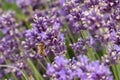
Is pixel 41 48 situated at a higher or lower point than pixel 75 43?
higher

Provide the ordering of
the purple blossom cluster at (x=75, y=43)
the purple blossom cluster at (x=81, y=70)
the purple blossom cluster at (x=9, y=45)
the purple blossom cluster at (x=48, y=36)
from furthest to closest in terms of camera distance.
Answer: the purple blossom cluster at (x=9, y=45) → the purple blossom cluster at (x=48, y=36) → the purple blossom cluster at (x=75, y=43) → the purple blossom cluster at (x=81, y=70)

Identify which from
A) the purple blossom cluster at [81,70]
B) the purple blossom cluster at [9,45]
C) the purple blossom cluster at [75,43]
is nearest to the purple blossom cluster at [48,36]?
the purple blossom cluster at [75,43]

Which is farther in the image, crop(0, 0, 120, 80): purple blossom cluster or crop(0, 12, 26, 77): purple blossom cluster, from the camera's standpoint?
crop(0, 12, 26, 77): purple blossom cluster

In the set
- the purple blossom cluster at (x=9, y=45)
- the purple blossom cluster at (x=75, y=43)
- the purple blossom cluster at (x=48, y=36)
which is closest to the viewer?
the purple blossom cluster at (x=75, y=43)

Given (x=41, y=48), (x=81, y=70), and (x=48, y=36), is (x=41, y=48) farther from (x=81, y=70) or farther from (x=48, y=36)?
(x=81, y=70)

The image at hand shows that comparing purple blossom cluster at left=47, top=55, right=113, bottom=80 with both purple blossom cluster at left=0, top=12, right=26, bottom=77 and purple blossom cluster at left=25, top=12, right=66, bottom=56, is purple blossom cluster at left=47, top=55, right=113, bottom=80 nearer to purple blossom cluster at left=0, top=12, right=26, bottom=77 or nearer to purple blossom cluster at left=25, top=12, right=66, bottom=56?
purple blossom cluster at left=25, top=12, right=66, bottom=56

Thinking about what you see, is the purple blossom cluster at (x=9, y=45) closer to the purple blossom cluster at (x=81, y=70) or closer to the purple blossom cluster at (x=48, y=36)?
the purple blossom cluster at (x=48, y=36)

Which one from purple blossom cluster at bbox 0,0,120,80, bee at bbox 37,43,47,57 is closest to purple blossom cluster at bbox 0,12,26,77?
purple blossom cluster at bbox 0,0,120,80

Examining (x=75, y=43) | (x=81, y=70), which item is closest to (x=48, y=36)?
(x=75, y=43)

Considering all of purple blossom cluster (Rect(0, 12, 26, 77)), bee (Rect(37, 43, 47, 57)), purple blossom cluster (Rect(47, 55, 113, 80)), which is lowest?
purple blossom cluster (Rect(0, 12, 26, 77))

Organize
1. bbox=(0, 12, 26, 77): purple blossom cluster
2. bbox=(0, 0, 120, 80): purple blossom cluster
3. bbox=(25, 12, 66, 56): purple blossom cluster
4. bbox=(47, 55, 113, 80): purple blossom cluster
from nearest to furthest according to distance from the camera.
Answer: bbox=(47, 55, 113, 80): purple blossom cluster
bbox=(0, 0, 120, 80): purple blossom cluster
bbox=(25, 12, 66, 56): purple blossom cluster
bbox=(0, 12, 26, 77): purple blossom cluster

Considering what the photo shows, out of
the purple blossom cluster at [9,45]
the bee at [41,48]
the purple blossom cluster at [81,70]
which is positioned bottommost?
the purple blossom cluster at [9,45]
